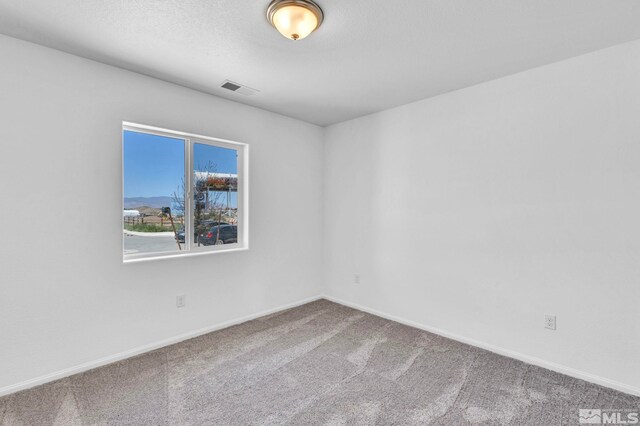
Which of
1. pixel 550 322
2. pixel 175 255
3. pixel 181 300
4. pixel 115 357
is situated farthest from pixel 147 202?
pixel 550 322

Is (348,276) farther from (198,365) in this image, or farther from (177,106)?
(177,106)

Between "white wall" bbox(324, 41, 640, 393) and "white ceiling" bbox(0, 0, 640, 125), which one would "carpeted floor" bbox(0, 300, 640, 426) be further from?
"white ceiling" bbox(0, 0, 640, 125)

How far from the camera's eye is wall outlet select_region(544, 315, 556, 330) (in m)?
2.43

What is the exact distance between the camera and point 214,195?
332 cm

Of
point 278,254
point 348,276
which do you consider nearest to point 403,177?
point 348,276

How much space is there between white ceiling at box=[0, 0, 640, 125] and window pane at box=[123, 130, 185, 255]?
66 cm

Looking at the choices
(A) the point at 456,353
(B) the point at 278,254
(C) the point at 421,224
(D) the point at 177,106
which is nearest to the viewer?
(A) the point at 456,353

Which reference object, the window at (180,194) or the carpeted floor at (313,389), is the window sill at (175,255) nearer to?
the window at (180,194)

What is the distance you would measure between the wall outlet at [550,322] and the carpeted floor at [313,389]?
1.14 feet

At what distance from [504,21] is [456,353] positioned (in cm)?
264

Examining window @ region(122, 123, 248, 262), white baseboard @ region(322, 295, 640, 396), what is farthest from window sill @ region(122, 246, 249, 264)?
white baseboard @ region(322, 295, 640, 396)

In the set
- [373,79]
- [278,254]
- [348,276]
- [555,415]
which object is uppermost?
[373,79]

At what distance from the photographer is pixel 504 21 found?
1.92m

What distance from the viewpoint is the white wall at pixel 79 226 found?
2.12 meters
